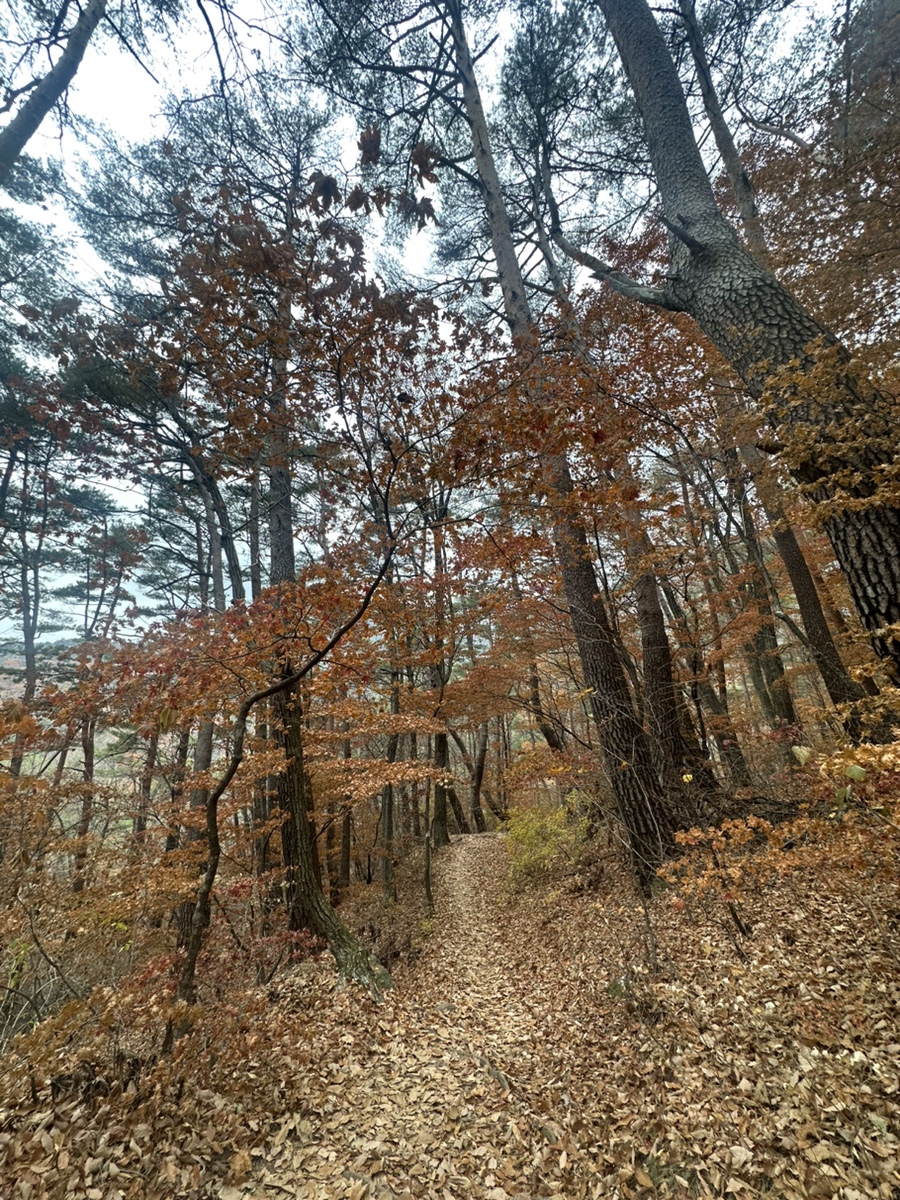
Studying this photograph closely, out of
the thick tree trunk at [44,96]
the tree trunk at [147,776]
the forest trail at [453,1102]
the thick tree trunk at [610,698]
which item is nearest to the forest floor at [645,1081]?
the forest trail at [453,1102]

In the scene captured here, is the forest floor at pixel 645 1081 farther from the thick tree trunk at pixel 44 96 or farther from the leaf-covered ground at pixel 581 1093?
the thick tree trunk at pixel 44 96

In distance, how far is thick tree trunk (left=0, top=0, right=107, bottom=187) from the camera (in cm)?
410

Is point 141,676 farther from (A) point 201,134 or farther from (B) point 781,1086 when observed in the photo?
(A) point 201,134

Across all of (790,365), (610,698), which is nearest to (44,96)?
(790,365)

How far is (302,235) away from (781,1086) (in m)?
9.21

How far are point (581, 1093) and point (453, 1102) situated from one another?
1006 mm

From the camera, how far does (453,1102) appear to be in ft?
11.8

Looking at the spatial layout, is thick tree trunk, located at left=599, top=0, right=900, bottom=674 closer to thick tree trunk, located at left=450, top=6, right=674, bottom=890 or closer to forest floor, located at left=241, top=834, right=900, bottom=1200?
thick tree trunk, located at left=450, top=6, right=674, bottom=890

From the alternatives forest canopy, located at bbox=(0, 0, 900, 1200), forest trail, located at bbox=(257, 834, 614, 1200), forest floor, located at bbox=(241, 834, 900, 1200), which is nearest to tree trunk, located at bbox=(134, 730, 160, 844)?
forest canopy, located at bbox=(0, 0, 900, 1200)

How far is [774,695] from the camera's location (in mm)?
9906

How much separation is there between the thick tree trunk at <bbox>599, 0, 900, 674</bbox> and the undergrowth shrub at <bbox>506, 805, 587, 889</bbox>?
6823 mm

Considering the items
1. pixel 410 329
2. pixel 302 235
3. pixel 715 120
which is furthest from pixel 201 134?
pixel 715 120

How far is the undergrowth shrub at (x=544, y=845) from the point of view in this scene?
27.9ft

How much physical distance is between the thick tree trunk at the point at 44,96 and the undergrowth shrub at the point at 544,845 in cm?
1126
